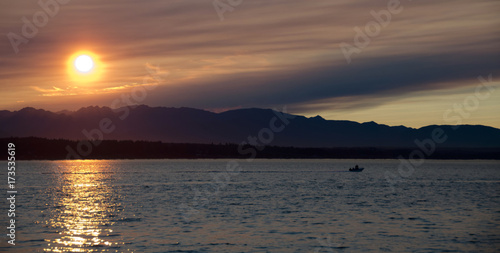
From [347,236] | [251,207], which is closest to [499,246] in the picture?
[347,236]

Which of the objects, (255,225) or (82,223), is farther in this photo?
(82,223)

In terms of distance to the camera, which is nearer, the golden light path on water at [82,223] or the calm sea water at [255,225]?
the golden light path on water at [82,223]

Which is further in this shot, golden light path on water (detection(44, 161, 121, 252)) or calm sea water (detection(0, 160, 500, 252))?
calm sea water (detection(0, 160, 500, 252))

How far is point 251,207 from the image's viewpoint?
2625 inches

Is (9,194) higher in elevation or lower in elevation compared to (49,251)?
higher

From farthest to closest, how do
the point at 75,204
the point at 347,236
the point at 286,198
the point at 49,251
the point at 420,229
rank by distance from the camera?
1. the point at 286,198
2. the point at 75,204
3. the point at 420,229
4. the point at 347,236
5. the point at 49,251

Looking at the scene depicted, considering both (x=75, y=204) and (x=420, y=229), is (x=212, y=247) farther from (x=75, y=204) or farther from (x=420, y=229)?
(x=75, y=204)

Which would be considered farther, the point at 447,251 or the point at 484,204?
the point at 484,204

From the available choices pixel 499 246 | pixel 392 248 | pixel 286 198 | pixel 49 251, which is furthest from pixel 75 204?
pixel 499 246

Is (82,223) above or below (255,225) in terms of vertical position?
above

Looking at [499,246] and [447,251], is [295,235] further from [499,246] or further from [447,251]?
[499,246]

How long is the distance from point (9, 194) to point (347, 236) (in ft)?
199

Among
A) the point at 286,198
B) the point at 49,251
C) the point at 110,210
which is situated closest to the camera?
the point at 49,251

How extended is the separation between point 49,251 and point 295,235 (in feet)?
61.6
